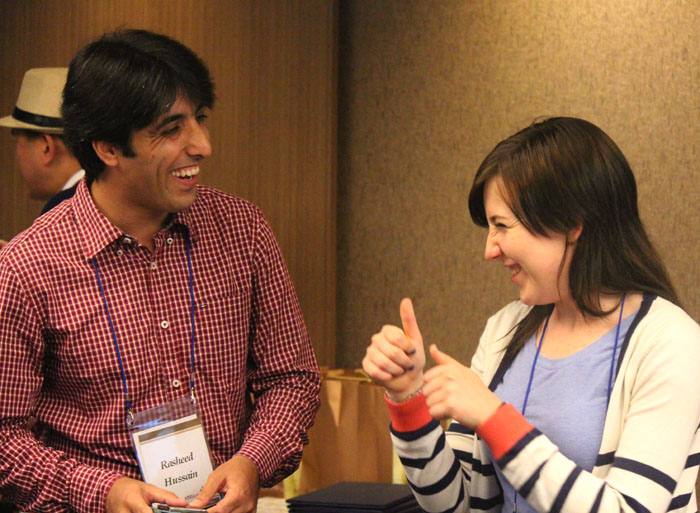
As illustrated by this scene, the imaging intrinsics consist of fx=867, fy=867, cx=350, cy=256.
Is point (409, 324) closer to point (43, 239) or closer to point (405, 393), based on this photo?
point (405, 393)

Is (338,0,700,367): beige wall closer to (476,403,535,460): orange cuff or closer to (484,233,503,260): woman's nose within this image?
(484,233,503,260): woman's nose

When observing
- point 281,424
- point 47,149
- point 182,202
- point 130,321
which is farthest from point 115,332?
point 47,149

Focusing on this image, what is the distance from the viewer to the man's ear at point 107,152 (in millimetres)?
1793

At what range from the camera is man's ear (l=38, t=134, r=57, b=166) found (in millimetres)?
2928

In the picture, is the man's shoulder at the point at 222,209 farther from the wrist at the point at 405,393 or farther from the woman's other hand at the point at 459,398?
the woman's other hand at the point at 459,398

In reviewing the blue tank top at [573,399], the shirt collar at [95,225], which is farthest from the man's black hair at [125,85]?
the blue tank top at [573,399]

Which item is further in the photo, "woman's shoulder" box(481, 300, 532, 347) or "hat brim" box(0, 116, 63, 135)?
"hat brim" box(0, 116, 63, 135)

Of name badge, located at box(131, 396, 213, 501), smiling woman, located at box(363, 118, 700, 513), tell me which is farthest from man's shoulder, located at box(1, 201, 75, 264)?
smiling woman, located at box(363, 118, 700, 513)

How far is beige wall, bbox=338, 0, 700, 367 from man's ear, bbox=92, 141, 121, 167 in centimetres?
177

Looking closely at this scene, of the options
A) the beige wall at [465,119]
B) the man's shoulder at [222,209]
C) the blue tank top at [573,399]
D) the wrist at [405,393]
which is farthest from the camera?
the beige wall at [465,119]

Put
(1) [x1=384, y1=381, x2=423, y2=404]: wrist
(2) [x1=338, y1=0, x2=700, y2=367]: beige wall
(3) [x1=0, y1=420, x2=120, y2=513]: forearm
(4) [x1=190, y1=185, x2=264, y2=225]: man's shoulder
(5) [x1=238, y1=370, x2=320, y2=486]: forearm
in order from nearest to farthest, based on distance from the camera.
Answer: (1) [x1=384, y1=381, x2=423, y2=404]: wrist
(3) [x1=0, y1=420, x2=120, y2=513]: forearm
(5) [x1=238, y1=370, x2=320, y2=486]: forearm
(4) [x1=190, y1=185, x2=264, y2=225]: man's shoulder
(2) [x1=338, y1=0, x2=700, y2=367]: beige wall

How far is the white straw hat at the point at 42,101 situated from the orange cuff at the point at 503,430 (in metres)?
2.07

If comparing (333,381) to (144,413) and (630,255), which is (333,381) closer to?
(144,413)

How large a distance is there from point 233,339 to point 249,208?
31 cm
